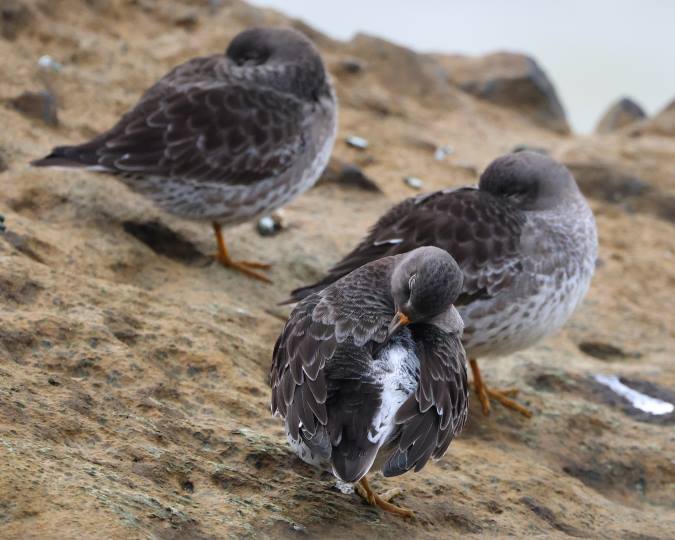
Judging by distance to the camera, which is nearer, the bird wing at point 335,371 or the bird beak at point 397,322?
the bird wing at point 335,371

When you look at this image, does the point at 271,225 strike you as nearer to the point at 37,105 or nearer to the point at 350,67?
the point at 37,105

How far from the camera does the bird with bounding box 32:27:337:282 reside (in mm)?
7270

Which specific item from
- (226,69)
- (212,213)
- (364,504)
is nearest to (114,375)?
(364,504)

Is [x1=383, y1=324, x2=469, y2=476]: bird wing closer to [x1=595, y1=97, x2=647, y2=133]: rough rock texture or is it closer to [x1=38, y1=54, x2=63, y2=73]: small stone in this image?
[x1=38, y1=54, x2=63, y2=73]: small stone

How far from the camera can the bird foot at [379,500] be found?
4.64 metres

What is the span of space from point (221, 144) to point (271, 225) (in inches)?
35.1

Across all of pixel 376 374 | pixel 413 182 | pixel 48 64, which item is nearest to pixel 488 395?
pixel 376 374

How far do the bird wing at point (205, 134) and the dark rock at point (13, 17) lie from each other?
209 centimetres

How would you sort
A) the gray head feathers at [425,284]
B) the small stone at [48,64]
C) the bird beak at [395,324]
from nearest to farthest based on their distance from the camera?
the bird beak at [395,324], the gray head feathers at [425,284], the small stone at [48,64]

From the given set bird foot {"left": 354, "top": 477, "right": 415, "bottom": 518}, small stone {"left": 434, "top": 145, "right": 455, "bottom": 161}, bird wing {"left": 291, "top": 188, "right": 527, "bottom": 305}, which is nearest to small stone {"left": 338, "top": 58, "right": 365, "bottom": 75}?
small stone {"left": 434, "top": 145, "right": 455, "bottom": 161}

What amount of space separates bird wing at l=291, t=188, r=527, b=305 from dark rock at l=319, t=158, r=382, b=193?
2559 mm

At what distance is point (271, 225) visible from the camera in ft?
26.7

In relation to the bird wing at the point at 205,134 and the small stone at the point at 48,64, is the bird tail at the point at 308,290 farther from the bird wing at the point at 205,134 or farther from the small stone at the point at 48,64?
the small stone at the point at 48,64

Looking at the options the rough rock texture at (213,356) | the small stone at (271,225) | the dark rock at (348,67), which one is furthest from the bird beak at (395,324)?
the dark rock at (348,67)
